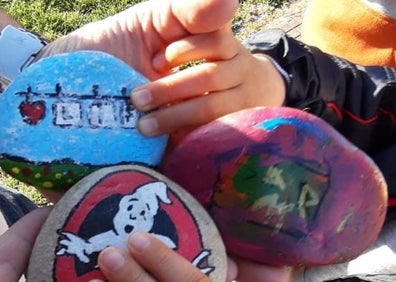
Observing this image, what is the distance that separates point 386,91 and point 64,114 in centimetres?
64

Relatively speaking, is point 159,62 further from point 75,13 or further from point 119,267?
point 75,13

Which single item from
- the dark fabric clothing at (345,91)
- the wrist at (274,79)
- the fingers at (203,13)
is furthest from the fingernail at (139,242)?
the dark fabric clothing at (345,91)

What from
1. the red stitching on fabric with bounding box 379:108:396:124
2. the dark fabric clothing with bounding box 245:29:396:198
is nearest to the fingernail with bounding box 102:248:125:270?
the dark fabric clothing with bounding box 245:29:396:198

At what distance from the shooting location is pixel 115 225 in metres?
0.69

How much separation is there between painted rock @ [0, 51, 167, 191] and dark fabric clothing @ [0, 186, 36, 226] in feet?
0.89

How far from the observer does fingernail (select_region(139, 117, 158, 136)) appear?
80cm

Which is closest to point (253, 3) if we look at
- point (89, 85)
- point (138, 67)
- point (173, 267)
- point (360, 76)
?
point (360, 76)

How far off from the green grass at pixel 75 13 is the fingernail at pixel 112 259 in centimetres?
146

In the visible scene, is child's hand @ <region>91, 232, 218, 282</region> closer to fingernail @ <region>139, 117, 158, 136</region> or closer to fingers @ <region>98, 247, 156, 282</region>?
fingers @ <region>98, 247, 156, 282</region>

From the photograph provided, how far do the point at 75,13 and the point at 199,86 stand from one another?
1.34m

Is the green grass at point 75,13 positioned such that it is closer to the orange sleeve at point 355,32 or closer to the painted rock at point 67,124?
the orange sleeve at point 355,32

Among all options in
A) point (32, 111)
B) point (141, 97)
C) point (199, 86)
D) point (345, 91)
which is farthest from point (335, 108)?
point (32, 111)

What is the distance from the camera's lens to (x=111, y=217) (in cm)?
69

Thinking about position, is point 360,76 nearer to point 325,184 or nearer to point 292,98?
point 292,98
